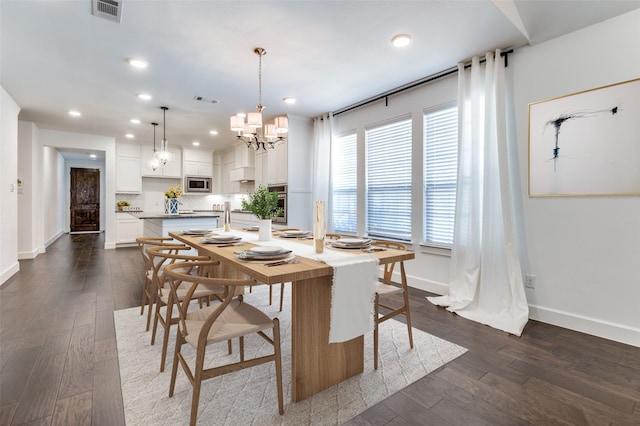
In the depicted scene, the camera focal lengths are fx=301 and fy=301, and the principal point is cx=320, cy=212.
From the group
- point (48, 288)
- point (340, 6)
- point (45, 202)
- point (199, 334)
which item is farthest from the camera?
point (45, 202)

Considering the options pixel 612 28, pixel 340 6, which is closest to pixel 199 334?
pixel 340 6

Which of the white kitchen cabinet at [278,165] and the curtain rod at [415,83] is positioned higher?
the curtain rod at [415,83]

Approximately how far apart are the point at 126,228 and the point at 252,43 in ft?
20.4

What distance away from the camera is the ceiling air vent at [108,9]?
2221 millimetres

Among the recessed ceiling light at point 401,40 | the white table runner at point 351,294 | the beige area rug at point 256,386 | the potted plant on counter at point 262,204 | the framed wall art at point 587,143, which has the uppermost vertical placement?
the recessed ceiling light at point 401,40

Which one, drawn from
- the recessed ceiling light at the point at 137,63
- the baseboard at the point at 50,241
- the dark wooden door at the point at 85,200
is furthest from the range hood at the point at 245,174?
the dark wooden door at the point at 85,200

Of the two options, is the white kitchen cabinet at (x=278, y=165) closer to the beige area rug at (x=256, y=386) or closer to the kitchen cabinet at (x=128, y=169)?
the beige area rug at (x=256, y=386)

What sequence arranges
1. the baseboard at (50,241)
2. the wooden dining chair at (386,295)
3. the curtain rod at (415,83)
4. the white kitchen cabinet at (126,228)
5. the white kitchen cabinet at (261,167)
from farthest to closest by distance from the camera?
the white kitchen cabinet at (126,228)
the baseboard at (50,241)
the white kitchen cabinet at (261,167)
the curtain rod at (415,83)
the wooden dining chair at (386,295)

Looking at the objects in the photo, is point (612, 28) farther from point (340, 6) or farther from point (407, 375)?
point (407, 375)

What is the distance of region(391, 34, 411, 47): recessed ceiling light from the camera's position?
8.80 feet

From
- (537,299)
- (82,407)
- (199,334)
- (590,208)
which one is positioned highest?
(590,208)

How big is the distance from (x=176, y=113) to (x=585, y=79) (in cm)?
520

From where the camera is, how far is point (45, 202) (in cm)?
701

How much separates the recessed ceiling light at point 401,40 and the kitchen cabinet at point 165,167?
6669 millimetres
